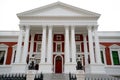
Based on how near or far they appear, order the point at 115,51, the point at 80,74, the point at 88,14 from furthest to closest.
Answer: the point at 115,51
the point at 88,14
the point at 80,74

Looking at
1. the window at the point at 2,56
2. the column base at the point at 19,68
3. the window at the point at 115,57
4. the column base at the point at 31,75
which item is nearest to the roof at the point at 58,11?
the column base at the point at 19,68


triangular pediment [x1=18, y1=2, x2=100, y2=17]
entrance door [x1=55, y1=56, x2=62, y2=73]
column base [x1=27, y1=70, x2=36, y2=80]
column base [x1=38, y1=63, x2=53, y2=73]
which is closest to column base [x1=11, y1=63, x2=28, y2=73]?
column base [x1=38, y1=63, x2=53, y2=73]

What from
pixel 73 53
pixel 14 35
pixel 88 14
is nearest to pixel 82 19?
pixel 88 14

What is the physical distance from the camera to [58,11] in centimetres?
2425

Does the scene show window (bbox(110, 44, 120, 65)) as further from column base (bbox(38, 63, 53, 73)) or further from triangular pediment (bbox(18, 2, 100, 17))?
column base (bbox(38, 63, 53, 73))

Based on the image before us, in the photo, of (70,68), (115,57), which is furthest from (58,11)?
(115,57)

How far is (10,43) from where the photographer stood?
27.3m

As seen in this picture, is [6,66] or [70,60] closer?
[70,60]

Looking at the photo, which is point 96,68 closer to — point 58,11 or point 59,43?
point 59,43

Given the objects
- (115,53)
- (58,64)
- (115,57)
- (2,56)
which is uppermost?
(115,53)

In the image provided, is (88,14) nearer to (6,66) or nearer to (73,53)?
(73,53)

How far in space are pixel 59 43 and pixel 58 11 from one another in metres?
5.61

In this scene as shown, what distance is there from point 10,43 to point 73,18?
12.6 meters

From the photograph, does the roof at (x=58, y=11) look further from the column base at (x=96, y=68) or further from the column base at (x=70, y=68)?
the column base at (x=70, y=68)
